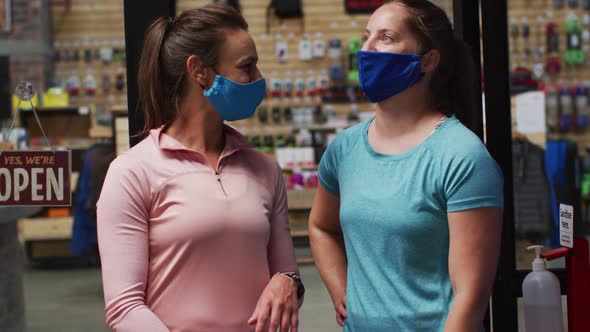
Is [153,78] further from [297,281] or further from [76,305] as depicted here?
[76,305]

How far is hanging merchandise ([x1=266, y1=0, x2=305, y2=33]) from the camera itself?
951 centimetres

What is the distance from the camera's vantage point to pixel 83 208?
19.2 feet

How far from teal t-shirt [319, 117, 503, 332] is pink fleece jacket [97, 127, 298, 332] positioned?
0.73 feet

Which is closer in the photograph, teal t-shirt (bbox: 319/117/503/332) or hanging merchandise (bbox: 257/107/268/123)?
teal t-shirt (bbox: 319/117/503/332)

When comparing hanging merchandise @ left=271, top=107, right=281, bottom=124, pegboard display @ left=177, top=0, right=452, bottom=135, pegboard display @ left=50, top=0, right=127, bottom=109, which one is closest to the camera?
pegboard display @ left=50, top=0, right=127, bottom=109

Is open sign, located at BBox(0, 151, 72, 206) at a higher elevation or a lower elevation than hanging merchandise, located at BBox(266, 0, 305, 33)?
lower

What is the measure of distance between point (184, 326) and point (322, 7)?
842 centimetres

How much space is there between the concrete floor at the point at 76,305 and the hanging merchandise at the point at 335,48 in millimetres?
4620

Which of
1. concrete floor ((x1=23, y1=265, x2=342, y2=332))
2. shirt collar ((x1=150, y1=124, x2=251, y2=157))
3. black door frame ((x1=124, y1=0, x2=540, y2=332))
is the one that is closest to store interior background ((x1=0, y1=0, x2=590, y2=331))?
concrete floor ((x1=23, y1=265, x2=342, y2=332))

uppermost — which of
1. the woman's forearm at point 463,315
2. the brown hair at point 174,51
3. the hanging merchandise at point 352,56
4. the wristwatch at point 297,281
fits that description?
the hanging merchandise at point 352,56

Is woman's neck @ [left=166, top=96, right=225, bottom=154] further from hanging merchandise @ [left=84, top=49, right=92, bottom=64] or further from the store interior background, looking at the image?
hanging merchandise @ [left=84, top=49, right=92, bottom=64]

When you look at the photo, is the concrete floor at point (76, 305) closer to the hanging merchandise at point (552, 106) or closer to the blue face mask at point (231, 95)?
the blue face mask at point (231, 95)

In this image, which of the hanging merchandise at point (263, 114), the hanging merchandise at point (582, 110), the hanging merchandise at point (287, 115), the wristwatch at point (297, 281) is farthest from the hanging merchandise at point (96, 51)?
the wristwatch at point (297, 281)

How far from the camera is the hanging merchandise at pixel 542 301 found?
2.06 metres
